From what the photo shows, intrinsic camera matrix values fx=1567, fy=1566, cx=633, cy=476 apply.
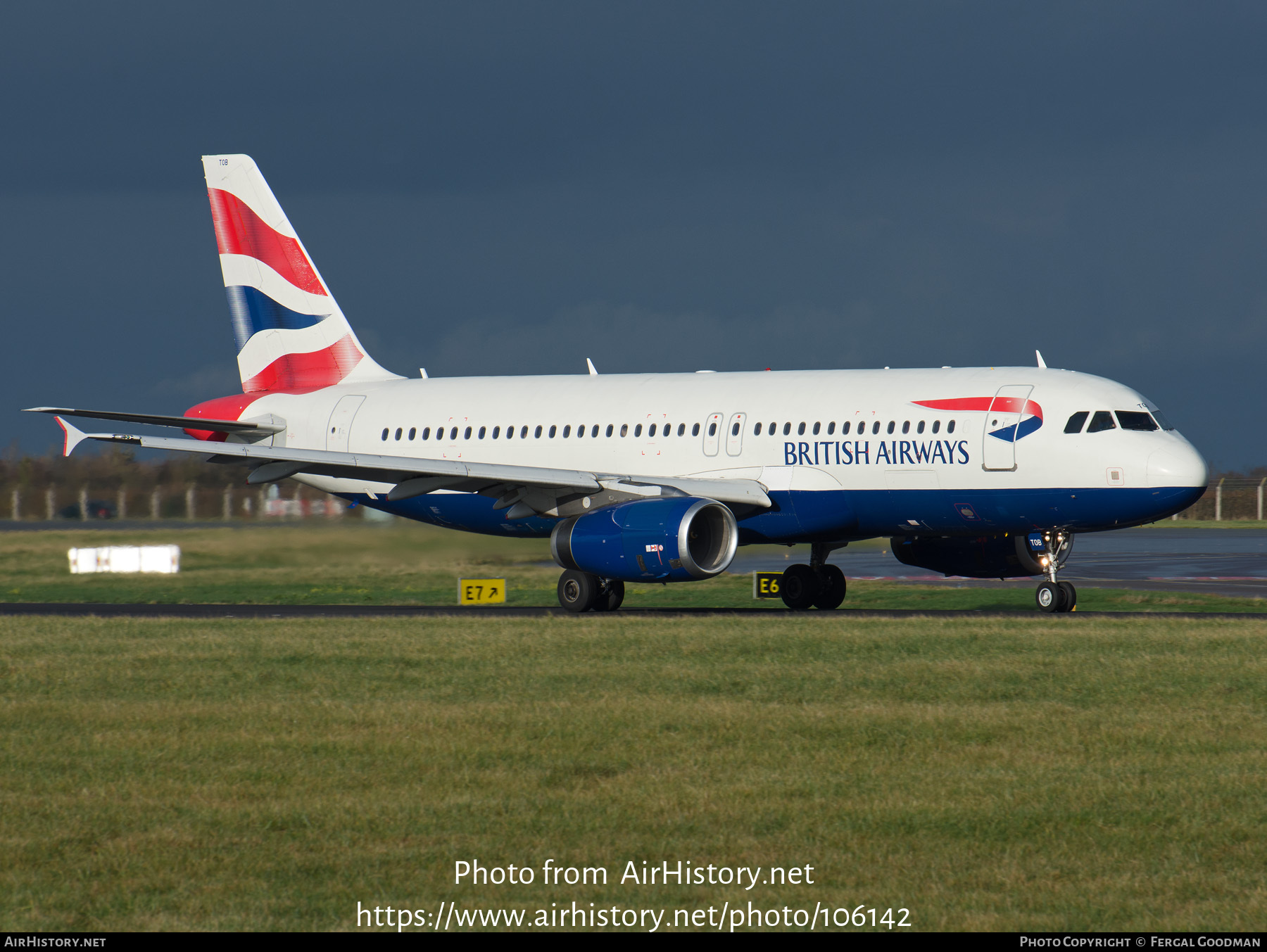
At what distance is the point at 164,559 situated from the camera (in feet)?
107

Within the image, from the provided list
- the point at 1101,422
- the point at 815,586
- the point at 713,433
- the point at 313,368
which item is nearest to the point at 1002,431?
the point at 1101,422

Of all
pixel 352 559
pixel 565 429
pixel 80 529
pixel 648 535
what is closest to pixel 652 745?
pixel 648 535

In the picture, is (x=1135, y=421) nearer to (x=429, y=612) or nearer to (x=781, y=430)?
(x=781, y=430)

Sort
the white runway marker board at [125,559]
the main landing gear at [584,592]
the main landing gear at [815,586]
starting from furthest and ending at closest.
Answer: the white runway marker board at [125,559]
the main landing gear at [815,586]
the main landing gear at [584,592]

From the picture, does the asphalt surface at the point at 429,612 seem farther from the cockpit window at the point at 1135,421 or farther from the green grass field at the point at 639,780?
the green grass field at the point at 639,780

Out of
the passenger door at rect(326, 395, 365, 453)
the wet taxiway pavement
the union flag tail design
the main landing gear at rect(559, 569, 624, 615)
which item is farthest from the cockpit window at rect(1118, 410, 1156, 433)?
the union flag tail design

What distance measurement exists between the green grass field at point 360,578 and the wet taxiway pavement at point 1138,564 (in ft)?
6.58

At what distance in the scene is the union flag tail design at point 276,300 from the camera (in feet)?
104

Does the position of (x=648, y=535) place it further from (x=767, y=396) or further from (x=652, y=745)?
(x=652, y=745)

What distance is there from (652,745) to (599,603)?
14.1m

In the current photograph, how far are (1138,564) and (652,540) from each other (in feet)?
76.2

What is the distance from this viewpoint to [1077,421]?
2334cm


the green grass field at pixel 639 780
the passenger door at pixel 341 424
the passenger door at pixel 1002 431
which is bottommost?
the green grass field at pixel 639 780

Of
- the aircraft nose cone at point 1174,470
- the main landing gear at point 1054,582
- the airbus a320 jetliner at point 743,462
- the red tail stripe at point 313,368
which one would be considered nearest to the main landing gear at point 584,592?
the airbus a320 jetliner at point 743,462
